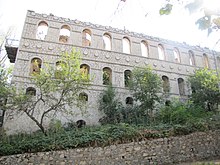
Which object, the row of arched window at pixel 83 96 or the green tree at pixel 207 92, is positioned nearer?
the row of arched window at pixel 83 96

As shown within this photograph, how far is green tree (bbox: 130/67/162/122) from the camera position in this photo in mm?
15203

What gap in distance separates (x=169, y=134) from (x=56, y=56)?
1051cm

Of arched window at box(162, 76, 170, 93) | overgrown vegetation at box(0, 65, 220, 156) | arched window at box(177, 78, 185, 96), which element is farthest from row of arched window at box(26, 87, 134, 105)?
arched window at box(177, 78, 185, 96)

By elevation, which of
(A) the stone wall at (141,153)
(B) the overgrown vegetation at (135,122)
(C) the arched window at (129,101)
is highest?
(C) the arched window at (129,101)

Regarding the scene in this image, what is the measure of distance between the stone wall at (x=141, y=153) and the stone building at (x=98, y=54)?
5196 mm

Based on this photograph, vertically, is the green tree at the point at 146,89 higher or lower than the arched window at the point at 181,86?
lower

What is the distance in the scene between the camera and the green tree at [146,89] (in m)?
15.2

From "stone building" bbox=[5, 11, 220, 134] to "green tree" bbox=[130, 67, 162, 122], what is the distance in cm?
189

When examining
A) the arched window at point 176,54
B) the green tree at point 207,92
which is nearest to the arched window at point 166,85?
the green tree at point 207,92

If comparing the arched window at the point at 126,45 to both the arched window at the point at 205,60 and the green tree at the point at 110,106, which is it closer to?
the green tree at the point at 110,106

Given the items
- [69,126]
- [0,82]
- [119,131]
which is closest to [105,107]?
[69,126]

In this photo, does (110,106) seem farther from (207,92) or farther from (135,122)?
(207,92)

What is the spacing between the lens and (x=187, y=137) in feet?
37.7

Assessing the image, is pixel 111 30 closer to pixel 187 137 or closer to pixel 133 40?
pixel 133 40
